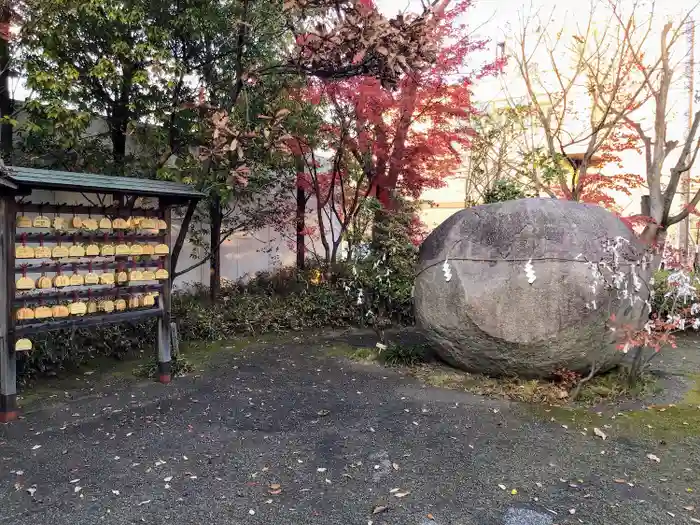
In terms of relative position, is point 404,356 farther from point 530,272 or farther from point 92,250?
point 92,250

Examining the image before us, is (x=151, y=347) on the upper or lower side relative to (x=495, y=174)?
lower

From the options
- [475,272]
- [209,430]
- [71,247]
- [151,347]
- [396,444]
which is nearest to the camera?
[396,444]

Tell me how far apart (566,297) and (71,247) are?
4.77m

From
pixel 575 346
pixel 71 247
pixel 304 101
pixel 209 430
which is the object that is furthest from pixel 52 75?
pixel 575 346

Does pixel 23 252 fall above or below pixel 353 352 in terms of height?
above

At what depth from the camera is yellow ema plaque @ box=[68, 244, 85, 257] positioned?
4.73 meters

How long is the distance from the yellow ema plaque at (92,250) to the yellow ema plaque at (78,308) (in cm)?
48

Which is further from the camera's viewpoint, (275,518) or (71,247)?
(71,247)

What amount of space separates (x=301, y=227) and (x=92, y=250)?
19.4ft

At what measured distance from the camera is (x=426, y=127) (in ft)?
30.6

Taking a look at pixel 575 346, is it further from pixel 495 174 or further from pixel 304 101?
pixel 495 174

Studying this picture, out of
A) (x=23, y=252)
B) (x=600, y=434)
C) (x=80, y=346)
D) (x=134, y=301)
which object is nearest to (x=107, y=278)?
(x=134, y=301)

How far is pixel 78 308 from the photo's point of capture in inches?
190

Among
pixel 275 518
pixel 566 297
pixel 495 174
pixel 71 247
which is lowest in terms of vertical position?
pixel 275 518
